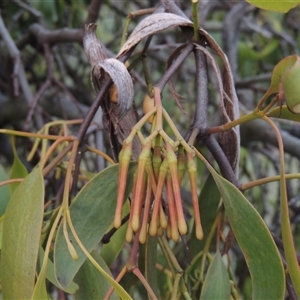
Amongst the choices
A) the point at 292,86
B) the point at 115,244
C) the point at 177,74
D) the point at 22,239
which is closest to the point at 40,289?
the point at 22,239

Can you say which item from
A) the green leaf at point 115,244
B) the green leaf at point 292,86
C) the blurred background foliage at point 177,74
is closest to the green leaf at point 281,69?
the green leaf at point 292,86

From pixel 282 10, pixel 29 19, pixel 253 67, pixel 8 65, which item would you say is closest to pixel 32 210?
pixel 282 10

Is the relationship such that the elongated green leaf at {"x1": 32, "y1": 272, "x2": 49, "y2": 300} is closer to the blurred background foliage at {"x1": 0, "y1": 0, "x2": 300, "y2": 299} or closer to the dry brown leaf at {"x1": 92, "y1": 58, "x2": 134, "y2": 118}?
the dry brown leaf at {"x1": 92, "y1": 58, "x2": 134, "y2": 118}

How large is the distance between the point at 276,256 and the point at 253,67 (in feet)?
4.41

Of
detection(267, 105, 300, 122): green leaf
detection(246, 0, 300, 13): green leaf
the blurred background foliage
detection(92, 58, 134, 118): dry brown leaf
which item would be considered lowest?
the blurred background foliage

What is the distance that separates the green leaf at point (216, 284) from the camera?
0.56 metres

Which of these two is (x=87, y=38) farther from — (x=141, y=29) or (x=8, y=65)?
(x=8, y=65)

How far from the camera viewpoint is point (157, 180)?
18.3 inches

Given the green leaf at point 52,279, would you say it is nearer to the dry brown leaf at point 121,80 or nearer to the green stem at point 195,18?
the dry brown leaf at point 121,80

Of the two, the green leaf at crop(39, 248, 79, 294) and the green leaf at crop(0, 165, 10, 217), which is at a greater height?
the green leaf at crop(0, 165, 10, 217)

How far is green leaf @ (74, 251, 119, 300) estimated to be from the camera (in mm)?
547

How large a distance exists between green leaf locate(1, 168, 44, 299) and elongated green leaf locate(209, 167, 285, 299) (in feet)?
0.55

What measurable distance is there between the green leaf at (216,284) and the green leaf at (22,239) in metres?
0.19

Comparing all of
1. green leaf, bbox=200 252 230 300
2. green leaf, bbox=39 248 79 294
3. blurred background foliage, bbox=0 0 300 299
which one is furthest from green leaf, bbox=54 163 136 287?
blurred background foliage, bbox=0 0 300 299
